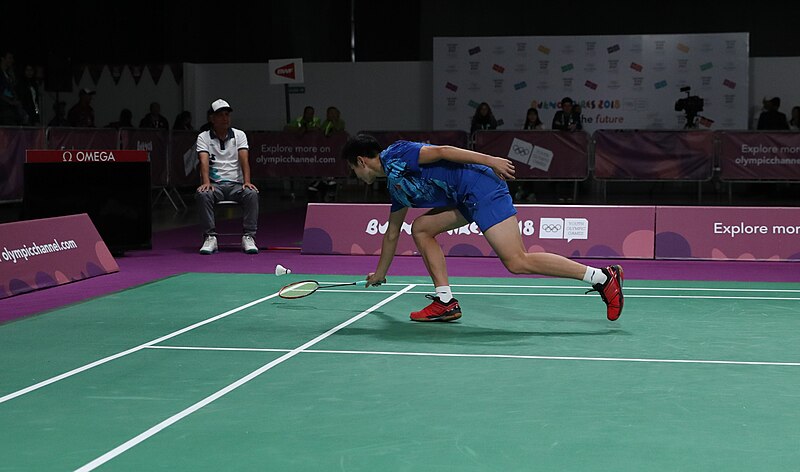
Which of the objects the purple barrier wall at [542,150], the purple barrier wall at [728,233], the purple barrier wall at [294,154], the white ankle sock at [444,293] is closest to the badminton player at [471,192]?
the white ankle sock at [444,293]

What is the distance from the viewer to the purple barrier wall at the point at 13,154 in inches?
564

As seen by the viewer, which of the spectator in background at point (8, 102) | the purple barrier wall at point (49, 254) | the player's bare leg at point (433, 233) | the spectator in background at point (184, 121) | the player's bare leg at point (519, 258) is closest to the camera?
the player's bare leg at point (519, 258)

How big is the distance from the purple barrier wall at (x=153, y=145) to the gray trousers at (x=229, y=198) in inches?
205

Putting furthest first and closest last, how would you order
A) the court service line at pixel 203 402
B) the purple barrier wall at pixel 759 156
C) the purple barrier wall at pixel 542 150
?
the purple barrier wall at pixel 542 150 → the purple barrier wall at pixel 759 156 → the court service line at pixel 203 402

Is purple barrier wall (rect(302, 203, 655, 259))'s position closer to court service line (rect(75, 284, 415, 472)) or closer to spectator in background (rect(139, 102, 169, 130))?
court service line (rect(75, 284, 415, 472))

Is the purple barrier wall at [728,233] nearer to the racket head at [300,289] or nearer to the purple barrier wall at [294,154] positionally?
the racket head at [300,289]

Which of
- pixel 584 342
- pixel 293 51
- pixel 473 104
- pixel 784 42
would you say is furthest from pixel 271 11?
pixel 584 342

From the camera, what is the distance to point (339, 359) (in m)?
6.14

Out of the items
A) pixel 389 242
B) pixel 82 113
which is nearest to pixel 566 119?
pixel 82 113

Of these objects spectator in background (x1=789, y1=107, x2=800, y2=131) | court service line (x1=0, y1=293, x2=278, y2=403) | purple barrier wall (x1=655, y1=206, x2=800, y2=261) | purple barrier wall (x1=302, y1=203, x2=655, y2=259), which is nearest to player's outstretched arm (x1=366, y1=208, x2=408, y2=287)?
court service line (x1=0, y1=293, x2=278, y2=403)

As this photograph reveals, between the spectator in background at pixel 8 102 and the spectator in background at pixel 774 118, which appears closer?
the spectator in background at pixel 8 102

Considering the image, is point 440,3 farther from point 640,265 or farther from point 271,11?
point 640,265

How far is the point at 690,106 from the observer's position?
71.0ft

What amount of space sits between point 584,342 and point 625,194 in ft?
52.8
